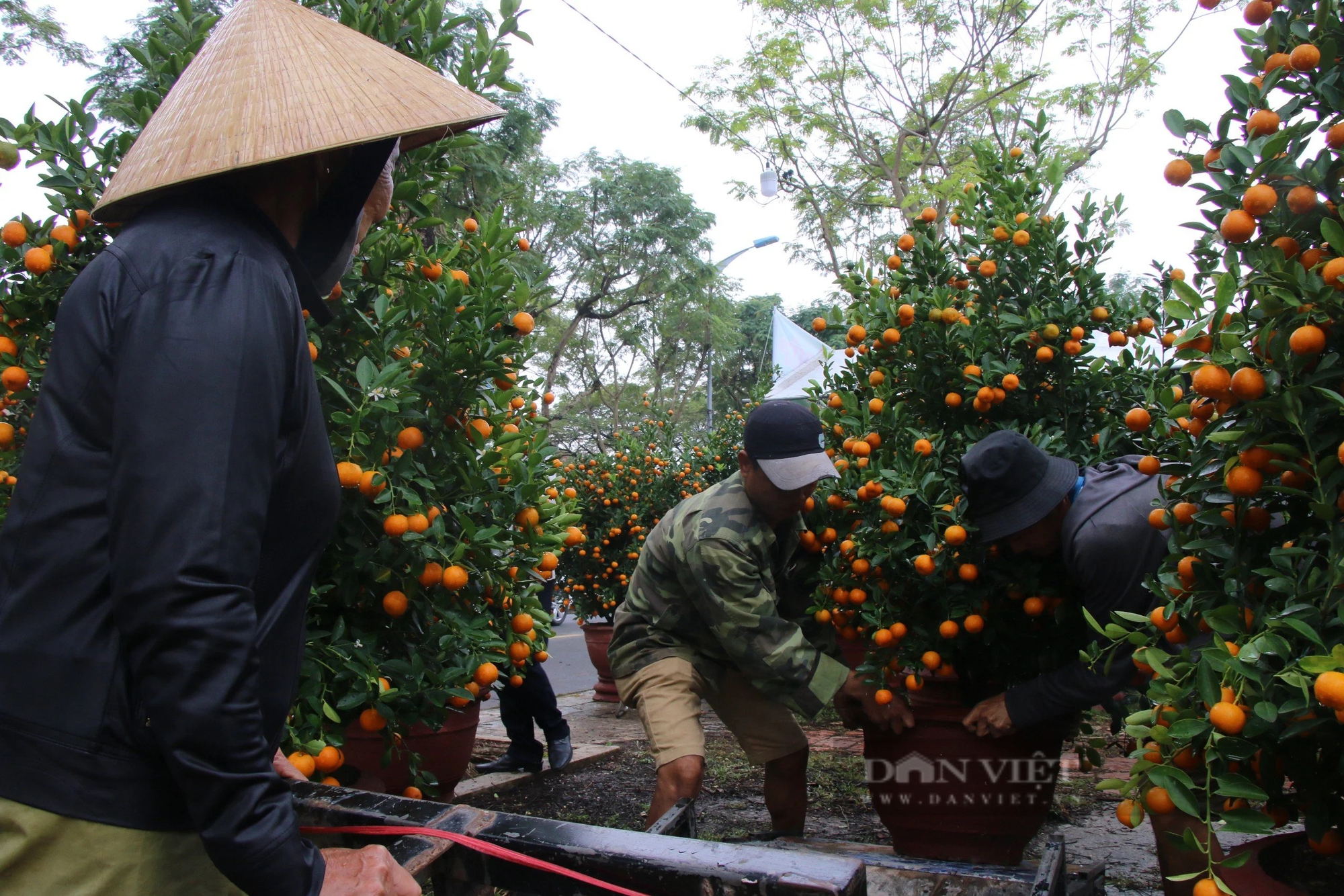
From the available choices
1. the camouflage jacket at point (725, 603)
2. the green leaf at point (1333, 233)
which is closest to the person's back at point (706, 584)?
the camouflage jacket at point (725, 603)

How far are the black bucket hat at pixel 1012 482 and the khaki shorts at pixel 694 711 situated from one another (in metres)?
1.18

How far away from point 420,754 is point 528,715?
57.7 inches

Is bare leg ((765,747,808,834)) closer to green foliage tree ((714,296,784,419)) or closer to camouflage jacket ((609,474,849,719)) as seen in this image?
camouflage jacket ((609,474,849,719))

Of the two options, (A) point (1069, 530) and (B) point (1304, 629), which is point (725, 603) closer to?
(A) point (1069, 530)

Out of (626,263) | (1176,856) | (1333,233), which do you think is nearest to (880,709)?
(1176,856)

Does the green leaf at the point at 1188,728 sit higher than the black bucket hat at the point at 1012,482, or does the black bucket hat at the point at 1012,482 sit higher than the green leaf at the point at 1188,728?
the black bucket hat at the point at 1012,482

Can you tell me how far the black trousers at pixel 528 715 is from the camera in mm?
4613

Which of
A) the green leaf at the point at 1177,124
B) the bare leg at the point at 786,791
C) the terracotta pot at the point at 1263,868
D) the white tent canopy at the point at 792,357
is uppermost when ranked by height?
the white tent canopy at the point at 792,357

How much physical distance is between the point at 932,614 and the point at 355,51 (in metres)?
2.50

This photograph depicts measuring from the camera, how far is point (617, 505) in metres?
7.80

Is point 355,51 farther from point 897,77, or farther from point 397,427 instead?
point 897,77

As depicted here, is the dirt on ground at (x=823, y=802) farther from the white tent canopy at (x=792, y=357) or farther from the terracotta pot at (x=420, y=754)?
the white tent canopy at (x=792, y=357)

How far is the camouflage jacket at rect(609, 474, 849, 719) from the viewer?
3.03m

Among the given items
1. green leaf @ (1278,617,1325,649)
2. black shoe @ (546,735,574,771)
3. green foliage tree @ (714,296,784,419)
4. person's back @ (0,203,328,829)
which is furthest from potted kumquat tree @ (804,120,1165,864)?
green foliage tree @ (714,296,784,419)
